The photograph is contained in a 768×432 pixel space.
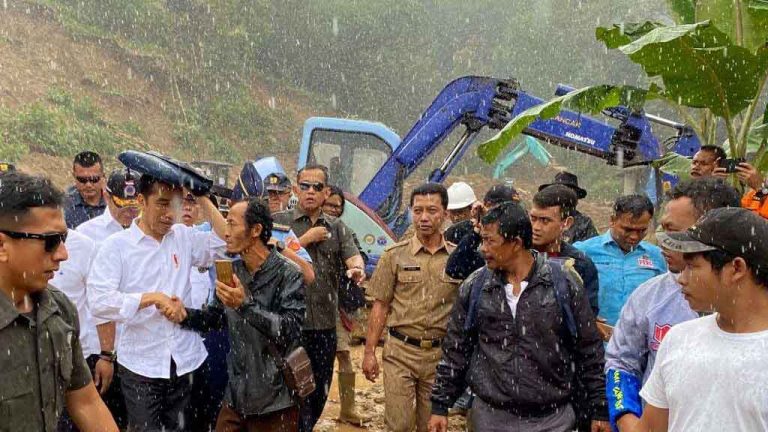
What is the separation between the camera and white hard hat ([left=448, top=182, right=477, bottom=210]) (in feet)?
22.9

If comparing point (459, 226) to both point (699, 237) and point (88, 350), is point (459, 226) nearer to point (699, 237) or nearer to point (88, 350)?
point (88, 350)

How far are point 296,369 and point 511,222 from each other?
1.40 metres

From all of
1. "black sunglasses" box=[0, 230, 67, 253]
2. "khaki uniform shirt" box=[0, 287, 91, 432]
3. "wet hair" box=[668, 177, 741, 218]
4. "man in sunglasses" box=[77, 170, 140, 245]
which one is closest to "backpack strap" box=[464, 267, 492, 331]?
"wet hair" box=[668, 177, 741, 218]

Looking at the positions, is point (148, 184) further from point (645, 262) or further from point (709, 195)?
point (645, 262)

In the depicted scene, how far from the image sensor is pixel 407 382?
18.7 ft

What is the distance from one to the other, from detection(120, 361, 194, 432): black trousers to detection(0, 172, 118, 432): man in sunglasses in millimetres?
1714

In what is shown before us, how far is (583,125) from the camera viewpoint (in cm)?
1069

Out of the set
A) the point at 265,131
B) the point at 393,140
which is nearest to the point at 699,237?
the point at 393,140

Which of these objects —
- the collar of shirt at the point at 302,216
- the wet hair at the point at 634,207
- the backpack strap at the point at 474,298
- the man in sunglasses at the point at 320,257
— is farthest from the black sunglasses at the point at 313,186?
the backpack strap at the point at 474,298

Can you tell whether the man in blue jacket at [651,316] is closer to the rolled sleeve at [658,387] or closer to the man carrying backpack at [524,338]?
the man carrying backpack at [524,338]

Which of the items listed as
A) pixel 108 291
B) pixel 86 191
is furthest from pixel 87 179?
pixel 108 291

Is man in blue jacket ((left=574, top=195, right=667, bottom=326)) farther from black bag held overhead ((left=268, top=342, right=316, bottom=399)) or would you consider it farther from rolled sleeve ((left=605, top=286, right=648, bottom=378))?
black bag held overhead ((left=268, top=342, right=316, bottom=399))

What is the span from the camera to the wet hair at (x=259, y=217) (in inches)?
182

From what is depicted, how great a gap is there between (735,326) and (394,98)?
102ft
